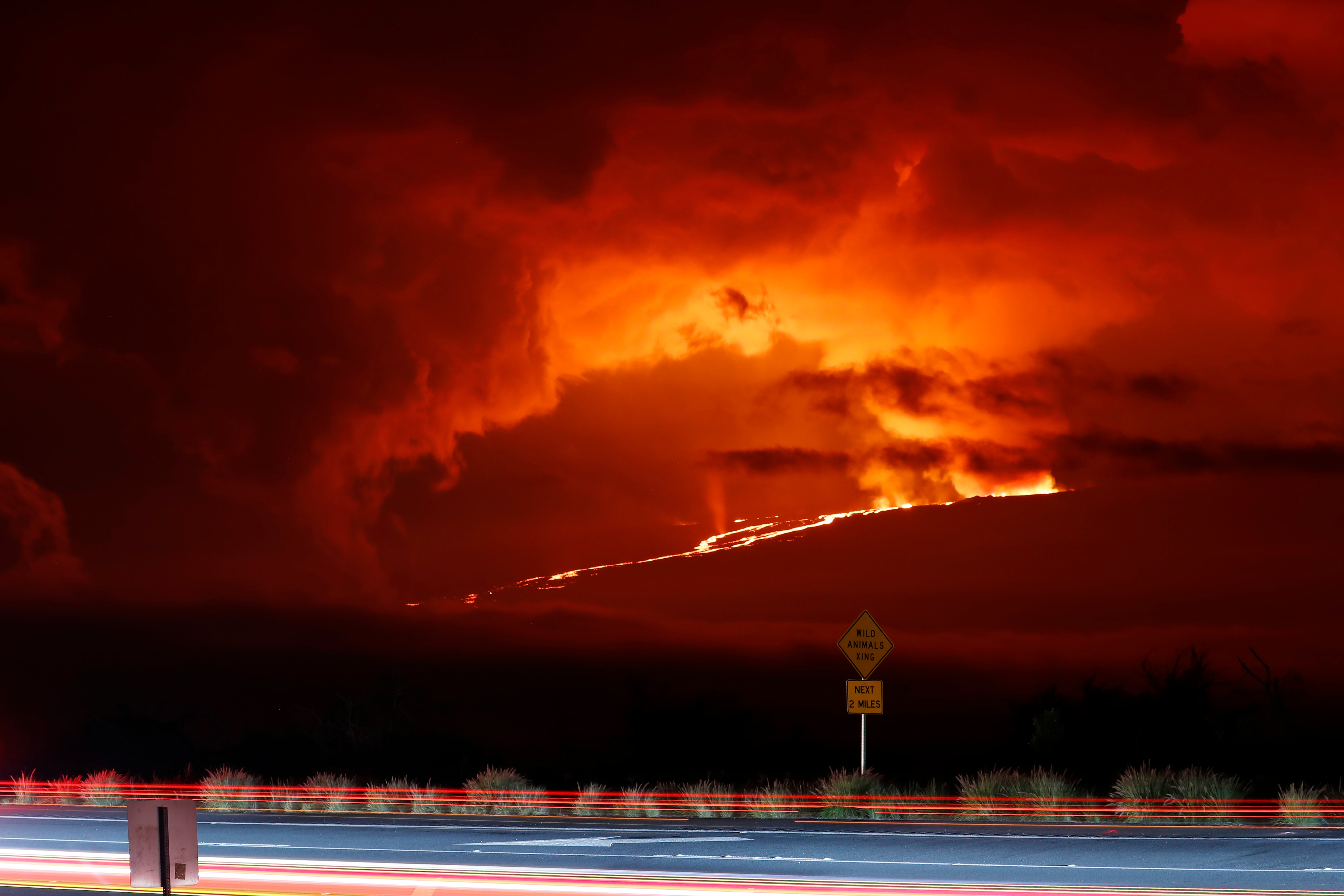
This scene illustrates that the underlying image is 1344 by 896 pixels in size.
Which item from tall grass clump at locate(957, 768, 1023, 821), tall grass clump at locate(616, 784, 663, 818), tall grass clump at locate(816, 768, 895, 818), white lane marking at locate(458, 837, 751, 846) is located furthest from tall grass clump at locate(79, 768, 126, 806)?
tall grass clump at locate(957, 768, 1023, 821)

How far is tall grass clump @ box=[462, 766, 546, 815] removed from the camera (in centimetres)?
2748

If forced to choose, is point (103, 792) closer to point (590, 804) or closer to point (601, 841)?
point (590, 804)

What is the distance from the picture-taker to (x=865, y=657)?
2798 cm

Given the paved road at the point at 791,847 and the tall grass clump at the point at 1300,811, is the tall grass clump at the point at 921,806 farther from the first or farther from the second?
the tall grass clump at the point at 1300,811

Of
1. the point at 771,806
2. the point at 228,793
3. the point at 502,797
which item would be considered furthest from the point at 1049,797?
the point at 228,793

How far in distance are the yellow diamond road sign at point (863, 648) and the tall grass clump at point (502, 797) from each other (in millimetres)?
5956

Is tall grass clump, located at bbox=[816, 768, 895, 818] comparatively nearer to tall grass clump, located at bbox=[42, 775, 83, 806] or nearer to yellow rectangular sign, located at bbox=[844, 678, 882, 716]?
yellow rectangular sign, located at bbox=[844, 678, 882, 716]

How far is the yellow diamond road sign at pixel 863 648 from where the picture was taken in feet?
91.7

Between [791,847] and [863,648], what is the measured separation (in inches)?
327

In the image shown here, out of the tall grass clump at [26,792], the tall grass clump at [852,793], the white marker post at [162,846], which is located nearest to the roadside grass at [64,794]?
the tall grass clump at [26,792]

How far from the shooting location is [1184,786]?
25.5 metres

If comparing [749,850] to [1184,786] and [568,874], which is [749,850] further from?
[1184,786]

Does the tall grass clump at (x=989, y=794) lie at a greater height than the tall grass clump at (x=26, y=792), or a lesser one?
greater

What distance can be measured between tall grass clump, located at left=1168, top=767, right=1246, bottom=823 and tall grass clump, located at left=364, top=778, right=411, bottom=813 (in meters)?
12.9
